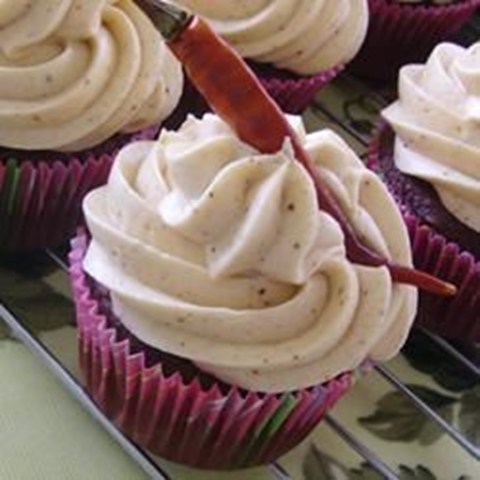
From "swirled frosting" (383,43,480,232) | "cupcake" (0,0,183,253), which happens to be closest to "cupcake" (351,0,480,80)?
"swirled frosting" (383,43,480,232)

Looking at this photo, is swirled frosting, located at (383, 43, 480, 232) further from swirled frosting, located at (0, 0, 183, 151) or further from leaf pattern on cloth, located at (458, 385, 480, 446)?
swirled frosting, located at (0, 0, 183, 151)

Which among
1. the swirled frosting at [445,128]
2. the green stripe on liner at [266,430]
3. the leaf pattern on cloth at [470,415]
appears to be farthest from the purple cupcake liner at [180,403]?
the swirled frosting at [445,128]

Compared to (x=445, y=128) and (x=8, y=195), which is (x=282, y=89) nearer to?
(x=445, y=128)

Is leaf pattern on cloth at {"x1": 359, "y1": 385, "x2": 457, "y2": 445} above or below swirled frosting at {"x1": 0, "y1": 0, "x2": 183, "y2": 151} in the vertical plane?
below

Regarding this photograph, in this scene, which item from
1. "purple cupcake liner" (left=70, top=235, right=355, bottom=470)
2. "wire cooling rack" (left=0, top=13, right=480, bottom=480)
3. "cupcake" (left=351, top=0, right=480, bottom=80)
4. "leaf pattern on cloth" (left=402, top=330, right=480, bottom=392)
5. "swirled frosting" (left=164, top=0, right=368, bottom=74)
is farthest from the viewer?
"cupcake" (left=351, top=0, right=480, bottom=80)

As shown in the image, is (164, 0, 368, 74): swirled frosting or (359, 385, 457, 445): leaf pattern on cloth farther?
(164, 0, 368, 74): swirled frosting

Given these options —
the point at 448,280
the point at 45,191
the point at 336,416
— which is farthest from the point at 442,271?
the point at 45,191

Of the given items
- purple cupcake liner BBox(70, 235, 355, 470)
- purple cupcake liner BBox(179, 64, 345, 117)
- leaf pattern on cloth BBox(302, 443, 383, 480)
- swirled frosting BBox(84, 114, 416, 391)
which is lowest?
leaf pattern on cloth BBox(302, 443, 383, 480)
